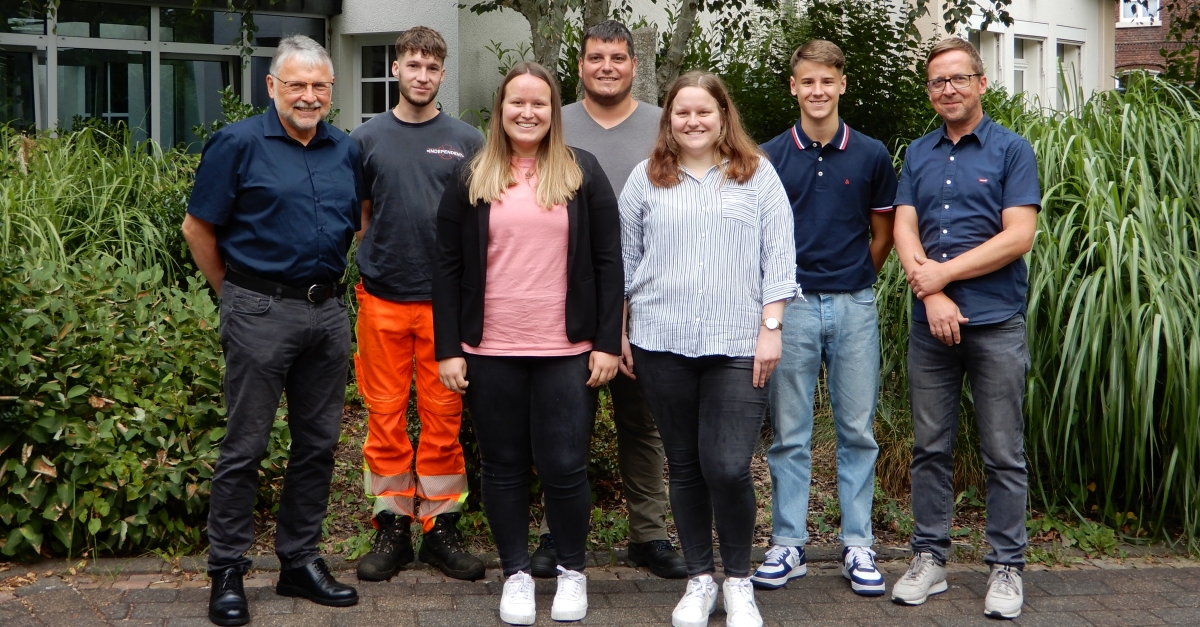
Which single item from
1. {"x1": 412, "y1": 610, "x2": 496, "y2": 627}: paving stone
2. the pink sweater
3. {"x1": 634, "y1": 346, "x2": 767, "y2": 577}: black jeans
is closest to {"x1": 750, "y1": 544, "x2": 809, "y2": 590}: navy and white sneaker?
{"x1": 634, "y1": 346, "x2": 767, "y2": 577}: black jeans

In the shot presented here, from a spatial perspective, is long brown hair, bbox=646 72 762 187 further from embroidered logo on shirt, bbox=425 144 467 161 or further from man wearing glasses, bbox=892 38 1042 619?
embroidered logo on shirt, bbox=425 144 467 161

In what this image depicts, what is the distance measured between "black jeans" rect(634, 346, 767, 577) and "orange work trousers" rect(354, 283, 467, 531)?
908 millimetres

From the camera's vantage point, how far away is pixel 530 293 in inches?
148

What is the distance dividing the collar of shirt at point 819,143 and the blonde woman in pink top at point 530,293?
85 centimetres

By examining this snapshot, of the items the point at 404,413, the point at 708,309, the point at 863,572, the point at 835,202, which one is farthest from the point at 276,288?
the point at 863,572

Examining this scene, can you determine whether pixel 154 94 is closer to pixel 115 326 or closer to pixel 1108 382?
pixel 115 326

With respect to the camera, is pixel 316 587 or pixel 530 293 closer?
pixel 530 293

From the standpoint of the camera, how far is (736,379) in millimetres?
3715

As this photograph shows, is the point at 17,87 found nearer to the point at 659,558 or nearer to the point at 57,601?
the point at 57,601

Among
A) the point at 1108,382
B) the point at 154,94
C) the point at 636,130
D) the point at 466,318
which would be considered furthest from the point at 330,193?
the point at 154,94

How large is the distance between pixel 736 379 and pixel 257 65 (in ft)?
34.0

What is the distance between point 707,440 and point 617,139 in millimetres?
1308

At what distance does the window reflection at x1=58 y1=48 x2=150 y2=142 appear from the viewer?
11.8 m

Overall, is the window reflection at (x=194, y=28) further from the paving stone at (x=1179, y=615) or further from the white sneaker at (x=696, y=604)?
the paving stone at (x=1179, y=615)
